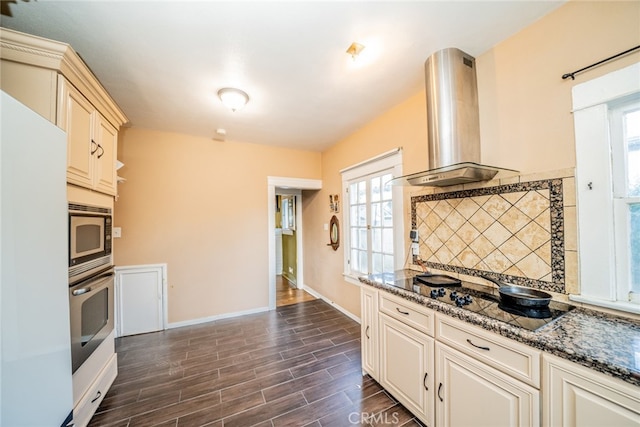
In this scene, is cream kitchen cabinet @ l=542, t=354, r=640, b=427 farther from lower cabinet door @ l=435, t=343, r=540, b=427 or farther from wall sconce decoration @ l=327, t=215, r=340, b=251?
wall sconce decoration @ l=327, t=215, r=340, b=251

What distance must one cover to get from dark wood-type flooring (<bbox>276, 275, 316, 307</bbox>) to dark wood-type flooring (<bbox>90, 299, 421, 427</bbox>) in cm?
98

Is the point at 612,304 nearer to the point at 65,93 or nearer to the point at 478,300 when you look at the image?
the point at 478,300

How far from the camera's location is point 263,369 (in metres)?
2.08

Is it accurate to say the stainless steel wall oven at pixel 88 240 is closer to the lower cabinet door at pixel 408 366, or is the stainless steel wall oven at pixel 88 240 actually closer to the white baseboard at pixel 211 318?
the white baseboard at pixel 211 318

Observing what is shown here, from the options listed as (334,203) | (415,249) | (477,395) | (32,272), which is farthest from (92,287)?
(334,203)

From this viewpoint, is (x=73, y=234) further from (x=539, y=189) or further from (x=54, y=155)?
(x=539, y=189)

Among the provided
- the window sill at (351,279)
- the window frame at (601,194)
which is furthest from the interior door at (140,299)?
the window frame at (601,194)

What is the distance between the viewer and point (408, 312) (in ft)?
5.01

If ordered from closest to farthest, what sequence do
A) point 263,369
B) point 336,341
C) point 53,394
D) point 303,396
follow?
point 53,394
point 303,396
point 263,369
point 336,341

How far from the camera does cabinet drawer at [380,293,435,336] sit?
1.40m

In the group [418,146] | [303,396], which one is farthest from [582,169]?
[303,396]

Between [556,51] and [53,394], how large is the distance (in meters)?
2.95

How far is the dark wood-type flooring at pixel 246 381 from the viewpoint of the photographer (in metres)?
1.57

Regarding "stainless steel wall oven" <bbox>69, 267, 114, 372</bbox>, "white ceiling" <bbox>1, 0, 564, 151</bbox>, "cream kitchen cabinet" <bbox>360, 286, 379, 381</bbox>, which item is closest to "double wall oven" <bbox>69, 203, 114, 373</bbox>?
"stainless steel wall oven" <bbox>69, 267, 114, 372</bbox>
